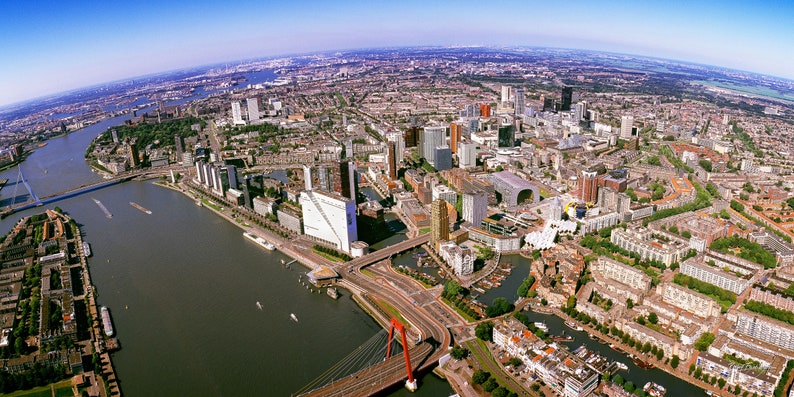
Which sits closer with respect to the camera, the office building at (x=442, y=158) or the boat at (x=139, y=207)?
the boat at (x=139, y=207)

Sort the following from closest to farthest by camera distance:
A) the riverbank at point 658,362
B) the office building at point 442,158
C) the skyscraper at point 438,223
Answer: the riverbank at point 658,362 → the skyscraper at point 438,223 → the office building at point 442,158

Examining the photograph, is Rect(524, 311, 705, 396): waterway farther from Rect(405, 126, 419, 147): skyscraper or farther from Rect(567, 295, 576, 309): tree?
Rect(405, 126, 419, 147): skyscraper

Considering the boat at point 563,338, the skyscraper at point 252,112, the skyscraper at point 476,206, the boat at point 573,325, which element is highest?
the skyscraper at point 252,112

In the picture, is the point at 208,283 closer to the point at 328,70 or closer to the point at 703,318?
the point at 703,318

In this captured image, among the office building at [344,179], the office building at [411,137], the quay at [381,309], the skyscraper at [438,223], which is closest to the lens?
the quay at [381,309]

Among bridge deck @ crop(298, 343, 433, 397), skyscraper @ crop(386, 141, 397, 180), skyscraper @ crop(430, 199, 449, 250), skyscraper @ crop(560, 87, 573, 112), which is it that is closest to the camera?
bridge deck @ crop(298, 343, 433, 397)

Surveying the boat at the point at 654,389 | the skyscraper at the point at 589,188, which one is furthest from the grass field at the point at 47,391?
the skyscraper at the point at 589,188

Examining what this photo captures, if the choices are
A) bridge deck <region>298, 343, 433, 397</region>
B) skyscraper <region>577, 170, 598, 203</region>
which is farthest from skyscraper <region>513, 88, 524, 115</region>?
bridge deck <region>298, 343, 433, 397</region>

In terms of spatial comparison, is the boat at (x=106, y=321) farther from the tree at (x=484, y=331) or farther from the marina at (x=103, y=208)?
the marina at (x=103, y=208)
